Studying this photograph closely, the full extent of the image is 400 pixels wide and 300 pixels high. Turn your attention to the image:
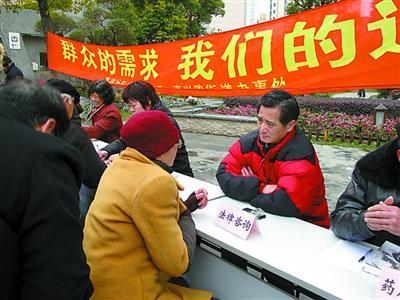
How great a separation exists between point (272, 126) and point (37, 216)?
1559 mm

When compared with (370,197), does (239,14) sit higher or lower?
higher

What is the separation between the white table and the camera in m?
1.27

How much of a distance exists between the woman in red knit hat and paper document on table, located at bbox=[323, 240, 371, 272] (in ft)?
1.99

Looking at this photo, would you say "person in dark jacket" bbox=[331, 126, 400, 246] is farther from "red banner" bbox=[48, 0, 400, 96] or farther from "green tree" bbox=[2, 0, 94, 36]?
"green tree" bbox=[2, 0, 94, 36]

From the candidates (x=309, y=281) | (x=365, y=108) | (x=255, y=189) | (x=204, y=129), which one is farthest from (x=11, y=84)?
(x=365, y=108)

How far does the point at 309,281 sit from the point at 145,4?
17830 millimetres

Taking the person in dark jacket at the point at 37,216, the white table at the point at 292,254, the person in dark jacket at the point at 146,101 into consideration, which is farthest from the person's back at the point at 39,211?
the person in dark jacket at the point at 146,101

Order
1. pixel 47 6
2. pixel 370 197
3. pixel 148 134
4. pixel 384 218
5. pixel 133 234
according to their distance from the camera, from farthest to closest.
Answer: pixel 47 6 < pixel 370 197 < pixel 148 134 < pixel 384 218 < pixel 133 234

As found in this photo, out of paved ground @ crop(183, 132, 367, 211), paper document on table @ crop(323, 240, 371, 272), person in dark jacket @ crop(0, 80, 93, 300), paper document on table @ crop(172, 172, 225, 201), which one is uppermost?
person in dark jacket @ crop(0, 80, 93, 300)

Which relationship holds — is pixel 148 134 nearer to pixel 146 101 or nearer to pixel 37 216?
pixel 37 216

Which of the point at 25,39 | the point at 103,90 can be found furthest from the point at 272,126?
the point at 25,39

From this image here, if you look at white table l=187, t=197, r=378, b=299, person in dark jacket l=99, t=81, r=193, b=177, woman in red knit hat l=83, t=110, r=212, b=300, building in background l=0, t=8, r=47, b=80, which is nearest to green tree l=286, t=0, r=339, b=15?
building in background l=0, t=8, r=47, b=80

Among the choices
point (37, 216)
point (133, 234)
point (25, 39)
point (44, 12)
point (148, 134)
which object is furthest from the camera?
point (25, 39)

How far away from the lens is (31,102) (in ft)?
3.30
